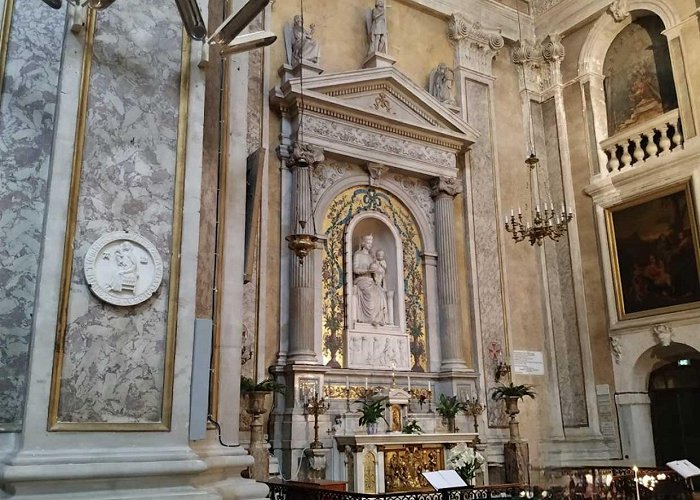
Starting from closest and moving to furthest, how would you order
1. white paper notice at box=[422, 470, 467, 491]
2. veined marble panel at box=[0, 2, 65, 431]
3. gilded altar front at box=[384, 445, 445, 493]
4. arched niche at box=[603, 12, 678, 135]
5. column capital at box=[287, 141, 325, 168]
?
veined marble panel at box=[0, 2, 65, 431] → white paper notice at box=[422, 470, 467, 491] → gilded altar front at box=[384, 445, 445, 493] → column capital at box=[287, 141, 325, 168] → arched niche at box=[603, 12, 678, 135]

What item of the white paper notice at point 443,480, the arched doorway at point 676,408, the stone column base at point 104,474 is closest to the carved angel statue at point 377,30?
the arched doorway at point 676,408

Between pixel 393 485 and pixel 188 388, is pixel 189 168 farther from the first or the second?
pixel 393 485

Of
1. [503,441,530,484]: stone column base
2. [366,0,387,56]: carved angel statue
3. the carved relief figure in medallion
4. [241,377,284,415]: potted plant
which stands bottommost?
[503,441,530,484]: stone column base

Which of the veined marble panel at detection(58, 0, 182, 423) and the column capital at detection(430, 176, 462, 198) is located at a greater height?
the column capital at detection(430, 176, 462, 198)

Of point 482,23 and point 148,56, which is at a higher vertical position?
point 482,23

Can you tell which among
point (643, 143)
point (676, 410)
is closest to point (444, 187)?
point (643, 143)

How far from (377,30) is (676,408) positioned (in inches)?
320

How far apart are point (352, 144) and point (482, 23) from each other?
4.65 m

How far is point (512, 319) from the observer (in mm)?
11930

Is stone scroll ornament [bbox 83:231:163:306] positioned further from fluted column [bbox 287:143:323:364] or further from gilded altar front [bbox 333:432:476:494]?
gilded altar front [bbox 333:432:476:494]

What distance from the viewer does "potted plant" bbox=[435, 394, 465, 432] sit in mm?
10180

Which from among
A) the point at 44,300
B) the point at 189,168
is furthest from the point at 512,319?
the point at 44,300

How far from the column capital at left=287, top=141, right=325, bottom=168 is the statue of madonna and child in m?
1.63

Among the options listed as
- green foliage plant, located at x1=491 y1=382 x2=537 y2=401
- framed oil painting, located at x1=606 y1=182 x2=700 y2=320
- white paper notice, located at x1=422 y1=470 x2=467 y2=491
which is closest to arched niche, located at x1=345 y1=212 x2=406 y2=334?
green foliage plant, located at x1=491 y1=382 x2=537 y2=401
